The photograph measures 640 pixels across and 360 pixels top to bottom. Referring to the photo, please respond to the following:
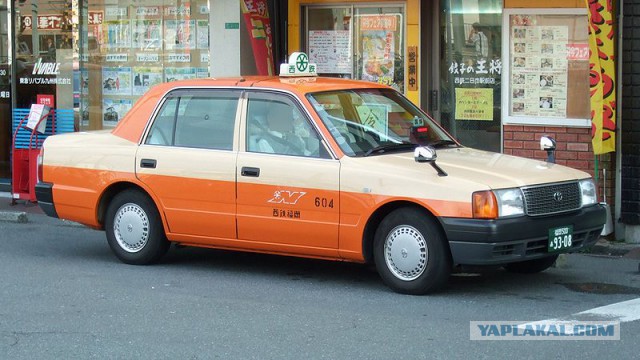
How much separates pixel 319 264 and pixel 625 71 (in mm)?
3896

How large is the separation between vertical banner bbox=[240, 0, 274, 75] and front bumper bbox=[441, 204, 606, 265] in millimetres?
5874

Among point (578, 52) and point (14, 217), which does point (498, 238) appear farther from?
point (14, 217)

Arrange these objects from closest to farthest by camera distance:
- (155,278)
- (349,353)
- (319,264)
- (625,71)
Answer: (349,353), (155,278), (319,264), (625,71)

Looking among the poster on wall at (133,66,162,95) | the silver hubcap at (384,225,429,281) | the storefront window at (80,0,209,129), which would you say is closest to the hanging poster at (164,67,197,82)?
the storefront window at (80,0,209,129)

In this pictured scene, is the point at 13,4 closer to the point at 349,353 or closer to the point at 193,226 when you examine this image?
the point at 193,226

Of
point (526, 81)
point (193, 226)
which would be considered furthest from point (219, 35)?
point (193, 226)

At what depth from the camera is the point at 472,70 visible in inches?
507

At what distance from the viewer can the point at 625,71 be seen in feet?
36.2

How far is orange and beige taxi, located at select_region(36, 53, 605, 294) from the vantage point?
26.6 ft

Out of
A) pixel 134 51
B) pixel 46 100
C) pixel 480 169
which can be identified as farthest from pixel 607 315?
pixel 134 51

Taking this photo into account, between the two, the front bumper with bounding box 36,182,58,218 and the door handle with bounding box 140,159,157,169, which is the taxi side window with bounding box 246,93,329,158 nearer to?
the door handle with bounding box 140,159,157,169

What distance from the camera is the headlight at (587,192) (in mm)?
8625

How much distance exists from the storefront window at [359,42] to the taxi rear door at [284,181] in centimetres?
459

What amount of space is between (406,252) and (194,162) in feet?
6.99
